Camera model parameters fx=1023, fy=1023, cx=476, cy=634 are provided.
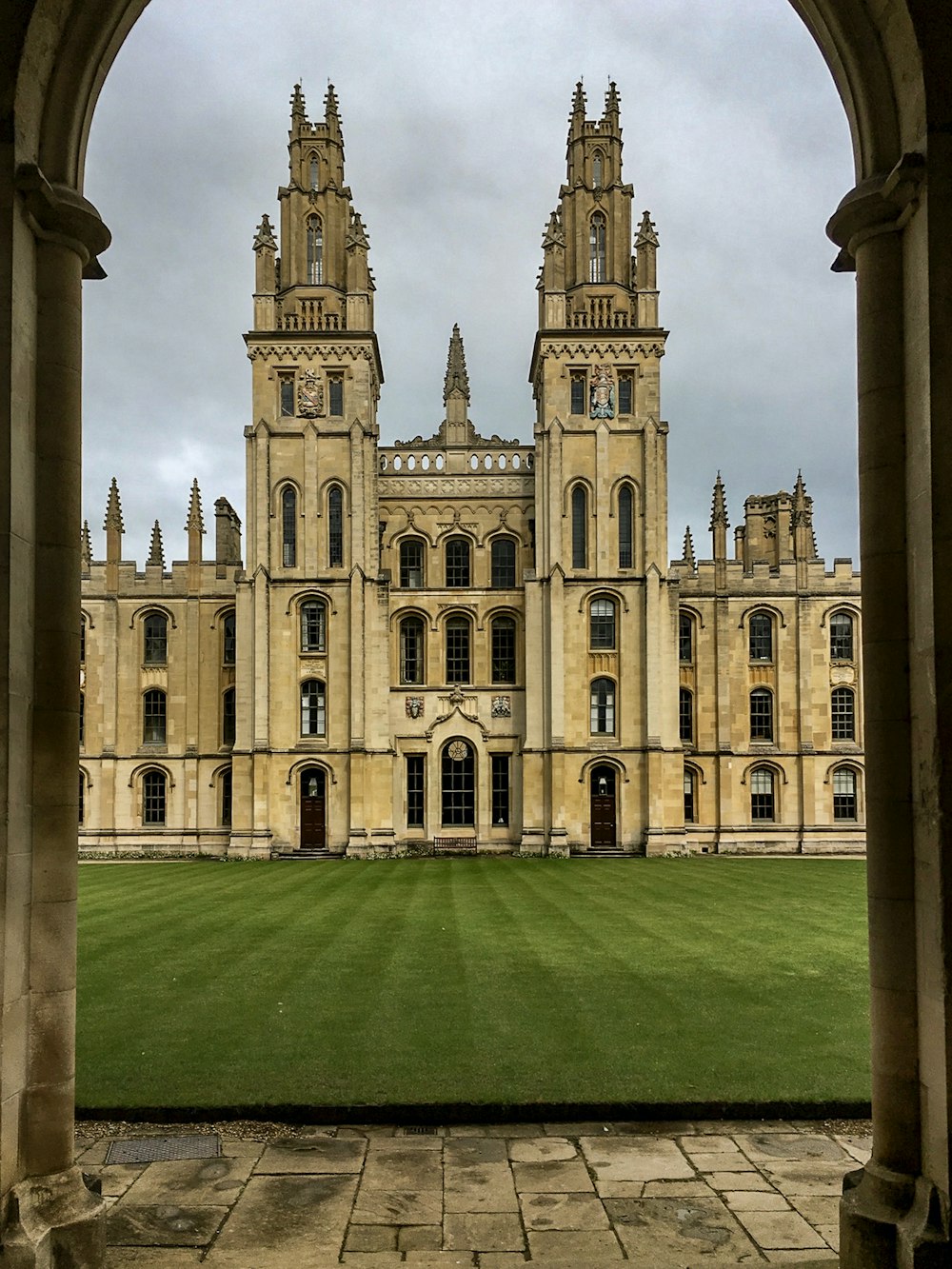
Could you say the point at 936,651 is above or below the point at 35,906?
above

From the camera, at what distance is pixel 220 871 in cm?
3341

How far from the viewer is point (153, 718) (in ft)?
141

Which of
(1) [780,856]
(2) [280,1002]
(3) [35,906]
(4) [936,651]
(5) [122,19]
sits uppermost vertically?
(5) [122,19]

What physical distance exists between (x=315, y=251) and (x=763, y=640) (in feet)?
81.2

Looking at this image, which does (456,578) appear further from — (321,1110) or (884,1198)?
(884,1198)

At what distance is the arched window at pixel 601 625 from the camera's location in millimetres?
40156

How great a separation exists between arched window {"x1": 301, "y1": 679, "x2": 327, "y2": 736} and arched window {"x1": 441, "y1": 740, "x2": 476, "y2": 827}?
4.99 m

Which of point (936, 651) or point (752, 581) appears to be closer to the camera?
point (936, 651)

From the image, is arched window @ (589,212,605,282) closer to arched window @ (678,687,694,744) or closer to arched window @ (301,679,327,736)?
arched window @ (678,687,694,744)

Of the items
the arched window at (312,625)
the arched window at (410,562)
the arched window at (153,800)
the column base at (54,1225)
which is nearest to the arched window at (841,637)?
the arched window at (410,562)

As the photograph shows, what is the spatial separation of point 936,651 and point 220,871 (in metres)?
30.8

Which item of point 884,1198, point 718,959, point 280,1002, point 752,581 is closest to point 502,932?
point 718,959

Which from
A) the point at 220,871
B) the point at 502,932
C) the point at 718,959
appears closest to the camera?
the point at 718,959

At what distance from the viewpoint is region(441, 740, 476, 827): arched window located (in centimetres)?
4072
